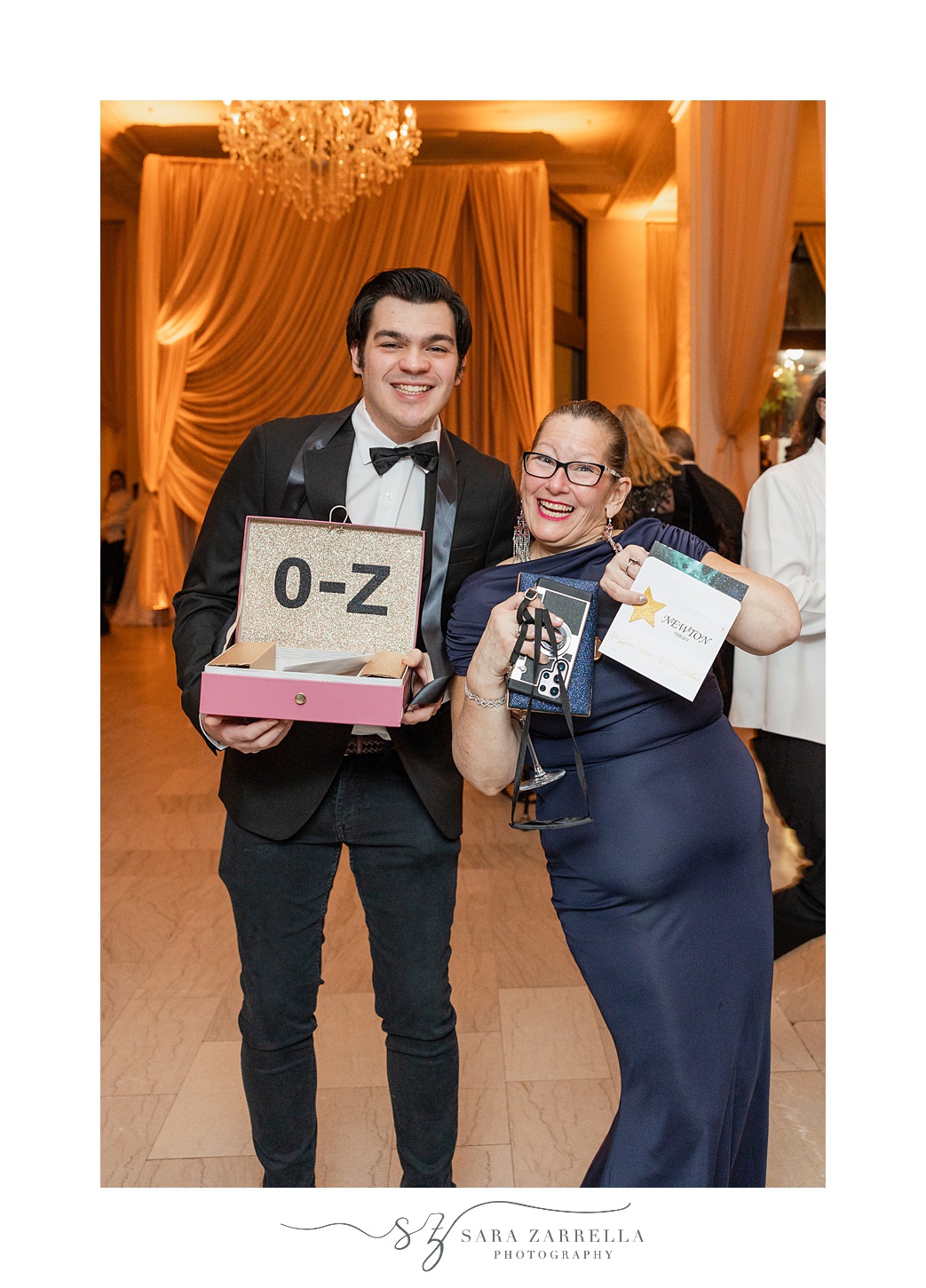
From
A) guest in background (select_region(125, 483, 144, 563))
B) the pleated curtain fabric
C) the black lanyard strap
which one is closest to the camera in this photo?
the black lanyard strap

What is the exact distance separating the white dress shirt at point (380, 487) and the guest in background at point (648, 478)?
71.4 inches

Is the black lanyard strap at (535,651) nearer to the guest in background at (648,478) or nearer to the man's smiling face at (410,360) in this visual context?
the man's smiling face at (410,360)

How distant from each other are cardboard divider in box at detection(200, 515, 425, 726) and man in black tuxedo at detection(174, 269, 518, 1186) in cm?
7

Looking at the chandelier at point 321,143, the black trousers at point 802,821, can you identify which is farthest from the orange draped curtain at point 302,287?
the black trousers at point 802,821

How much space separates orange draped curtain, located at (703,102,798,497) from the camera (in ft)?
14.1

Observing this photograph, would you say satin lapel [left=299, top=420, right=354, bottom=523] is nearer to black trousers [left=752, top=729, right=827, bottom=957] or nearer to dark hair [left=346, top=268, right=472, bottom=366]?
dark hair [left=346, top=268, right=472, bottom=366]

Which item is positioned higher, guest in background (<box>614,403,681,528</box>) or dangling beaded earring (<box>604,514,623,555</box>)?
guest in background (<box>614,403,681,528</box>)

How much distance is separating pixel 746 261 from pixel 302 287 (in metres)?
5.41

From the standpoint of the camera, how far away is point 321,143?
695 cm

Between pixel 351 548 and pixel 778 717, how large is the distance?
149 cm

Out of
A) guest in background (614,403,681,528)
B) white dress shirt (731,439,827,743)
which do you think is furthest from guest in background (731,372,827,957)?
guest in background (614,403,681,528)

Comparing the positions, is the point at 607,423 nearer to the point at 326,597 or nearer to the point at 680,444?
the point at 326,597
